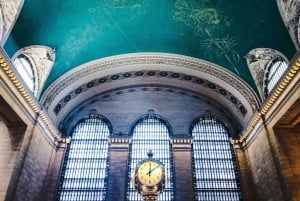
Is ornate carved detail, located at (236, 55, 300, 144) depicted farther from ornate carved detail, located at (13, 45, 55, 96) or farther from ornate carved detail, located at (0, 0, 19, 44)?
ornate carved detail, located at (0, 0, 19, 44)

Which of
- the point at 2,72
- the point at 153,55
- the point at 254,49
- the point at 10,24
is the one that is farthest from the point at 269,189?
the point at 10,24

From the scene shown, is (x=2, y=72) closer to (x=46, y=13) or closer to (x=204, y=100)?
(x=46, y=13)

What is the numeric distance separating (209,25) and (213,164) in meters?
6.02

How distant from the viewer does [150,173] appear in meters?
4.91

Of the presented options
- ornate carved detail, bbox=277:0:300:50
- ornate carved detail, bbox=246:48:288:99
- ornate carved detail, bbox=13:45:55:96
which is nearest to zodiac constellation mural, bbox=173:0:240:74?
ornate carved detail, bbox=246:48:288:99

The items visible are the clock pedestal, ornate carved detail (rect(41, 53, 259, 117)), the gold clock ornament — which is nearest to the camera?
the clock pedestal

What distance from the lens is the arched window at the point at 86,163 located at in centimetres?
1123

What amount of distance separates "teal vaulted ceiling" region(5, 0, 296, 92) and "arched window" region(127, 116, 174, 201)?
11.8 ft

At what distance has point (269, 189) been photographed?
9766mm

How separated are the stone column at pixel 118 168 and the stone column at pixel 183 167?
2.15 m

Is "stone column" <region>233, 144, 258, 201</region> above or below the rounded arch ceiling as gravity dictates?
below

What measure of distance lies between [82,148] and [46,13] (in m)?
6.12

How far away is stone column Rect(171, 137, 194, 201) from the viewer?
11.0m

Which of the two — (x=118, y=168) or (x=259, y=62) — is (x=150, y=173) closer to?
(x=118, y=168)
